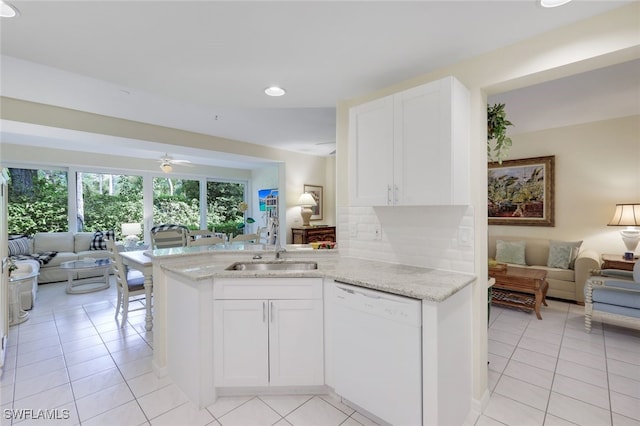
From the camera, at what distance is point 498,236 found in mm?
5055

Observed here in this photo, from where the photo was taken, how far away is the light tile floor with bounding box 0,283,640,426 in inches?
74.4

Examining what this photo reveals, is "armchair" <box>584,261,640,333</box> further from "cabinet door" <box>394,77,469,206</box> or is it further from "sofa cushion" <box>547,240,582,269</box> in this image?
"cabinet door" <box>394,77,469,206</box>

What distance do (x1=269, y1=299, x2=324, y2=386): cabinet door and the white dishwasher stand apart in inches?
5.9

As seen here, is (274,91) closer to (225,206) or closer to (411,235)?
(411,235)

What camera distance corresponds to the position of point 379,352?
174 centimetres

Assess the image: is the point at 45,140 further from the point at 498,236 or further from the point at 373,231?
the point at 498,236

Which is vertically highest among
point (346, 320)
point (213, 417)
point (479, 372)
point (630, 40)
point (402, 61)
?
point (402, 61)

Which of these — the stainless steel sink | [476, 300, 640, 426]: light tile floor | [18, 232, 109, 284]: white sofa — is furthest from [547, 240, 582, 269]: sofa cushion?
[18, 232, 109, 284]: white sofa

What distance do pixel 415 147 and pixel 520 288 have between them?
9.20 ft

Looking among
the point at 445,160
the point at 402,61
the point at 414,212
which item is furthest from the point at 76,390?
the point at 402,61

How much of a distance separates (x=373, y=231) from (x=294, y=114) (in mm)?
2046

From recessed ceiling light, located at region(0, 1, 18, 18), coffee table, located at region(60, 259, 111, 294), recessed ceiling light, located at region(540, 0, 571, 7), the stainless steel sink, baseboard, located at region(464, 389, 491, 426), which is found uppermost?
recessed ceiling light, located at region(0, 1, 18, 18)

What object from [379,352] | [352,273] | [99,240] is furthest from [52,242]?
[379,352]

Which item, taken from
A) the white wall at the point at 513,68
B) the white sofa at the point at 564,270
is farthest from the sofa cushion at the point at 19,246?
the white sofa at the point at 564,270
